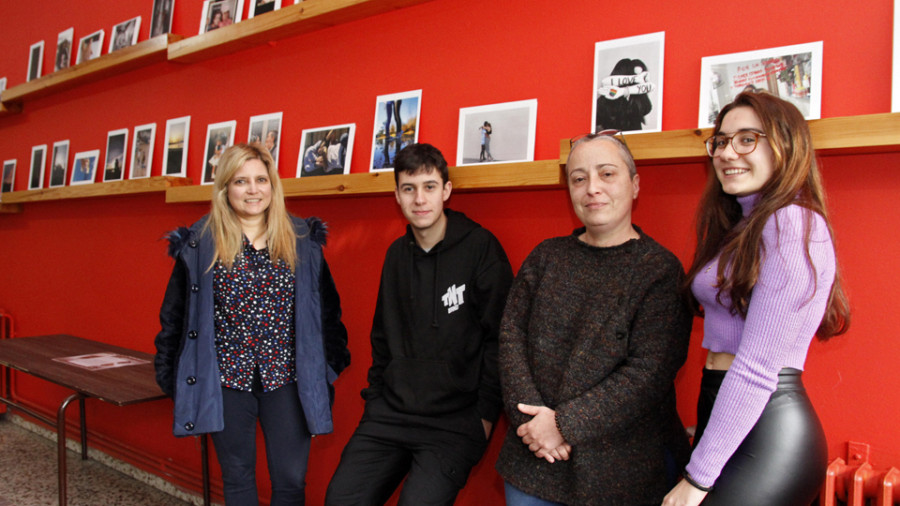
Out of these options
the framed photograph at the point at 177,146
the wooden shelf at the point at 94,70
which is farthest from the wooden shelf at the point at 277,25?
the framed photograph at the point at 177,146

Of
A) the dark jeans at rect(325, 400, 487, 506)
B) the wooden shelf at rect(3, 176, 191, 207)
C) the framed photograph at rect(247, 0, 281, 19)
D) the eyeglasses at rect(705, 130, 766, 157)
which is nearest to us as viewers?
the eyeglasses at rect(705, 130, 766, 157)

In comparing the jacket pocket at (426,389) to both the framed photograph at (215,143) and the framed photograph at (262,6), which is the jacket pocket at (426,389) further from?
the framed photograph at (262,6)

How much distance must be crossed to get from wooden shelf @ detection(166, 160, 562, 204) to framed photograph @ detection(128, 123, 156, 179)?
1.91 ft

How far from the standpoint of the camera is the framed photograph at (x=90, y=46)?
3.45 meters

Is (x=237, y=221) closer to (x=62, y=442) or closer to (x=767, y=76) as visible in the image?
(x=62, y=442)

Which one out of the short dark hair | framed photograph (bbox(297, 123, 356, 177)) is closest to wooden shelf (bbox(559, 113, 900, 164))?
the short dark hair

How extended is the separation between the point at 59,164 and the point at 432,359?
10.3 ft

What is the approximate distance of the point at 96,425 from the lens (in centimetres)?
355

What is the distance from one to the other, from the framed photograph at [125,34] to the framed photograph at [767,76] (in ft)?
9.75

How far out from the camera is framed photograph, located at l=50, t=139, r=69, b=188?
3.66m

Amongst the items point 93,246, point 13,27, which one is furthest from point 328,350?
point 13,27

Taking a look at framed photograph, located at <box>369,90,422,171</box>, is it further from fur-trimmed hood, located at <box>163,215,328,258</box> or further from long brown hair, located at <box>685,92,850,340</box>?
long brown hair, located at <box>685,92,850,340</box>

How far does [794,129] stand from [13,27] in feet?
15.9

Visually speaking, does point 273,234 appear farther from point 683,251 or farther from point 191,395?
point 683,251
